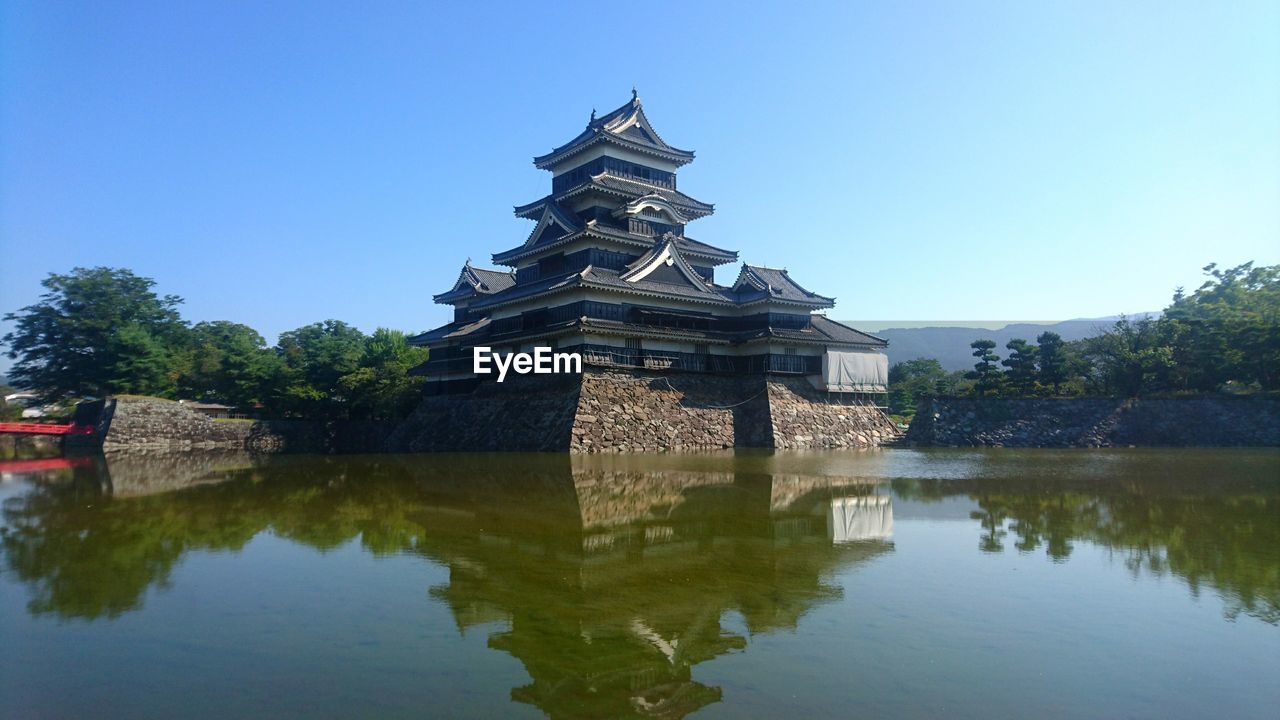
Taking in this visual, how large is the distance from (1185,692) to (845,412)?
26.9m

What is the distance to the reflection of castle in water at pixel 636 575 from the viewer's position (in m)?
4.84

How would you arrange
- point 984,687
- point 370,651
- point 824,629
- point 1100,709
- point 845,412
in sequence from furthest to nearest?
point 845,412 → point 824,629 → point 370,651 → point 984,687 → point 1100,709

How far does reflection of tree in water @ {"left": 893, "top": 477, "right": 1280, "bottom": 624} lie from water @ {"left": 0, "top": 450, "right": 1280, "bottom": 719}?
0.26 ft

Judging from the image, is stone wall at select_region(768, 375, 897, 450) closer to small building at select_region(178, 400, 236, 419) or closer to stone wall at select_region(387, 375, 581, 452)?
stone wall at select_region(387, 375, 581, 452)

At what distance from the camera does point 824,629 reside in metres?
5.75

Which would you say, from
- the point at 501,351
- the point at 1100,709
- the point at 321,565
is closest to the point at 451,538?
the point at 321,565

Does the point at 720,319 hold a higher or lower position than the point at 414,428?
higher

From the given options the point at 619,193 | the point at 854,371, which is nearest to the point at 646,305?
the point at 619,193

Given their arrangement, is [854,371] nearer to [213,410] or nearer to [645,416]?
[645,416]

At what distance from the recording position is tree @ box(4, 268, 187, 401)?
35.0 m

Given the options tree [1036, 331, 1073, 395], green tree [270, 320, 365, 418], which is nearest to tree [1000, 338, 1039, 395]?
tree [1036, 331, 1073, 395]

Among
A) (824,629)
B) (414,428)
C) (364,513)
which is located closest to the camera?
(824,629)

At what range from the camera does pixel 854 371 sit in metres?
31.8

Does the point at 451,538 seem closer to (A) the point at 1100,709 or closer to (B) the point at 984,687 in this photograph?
(B) the point at 984,687
